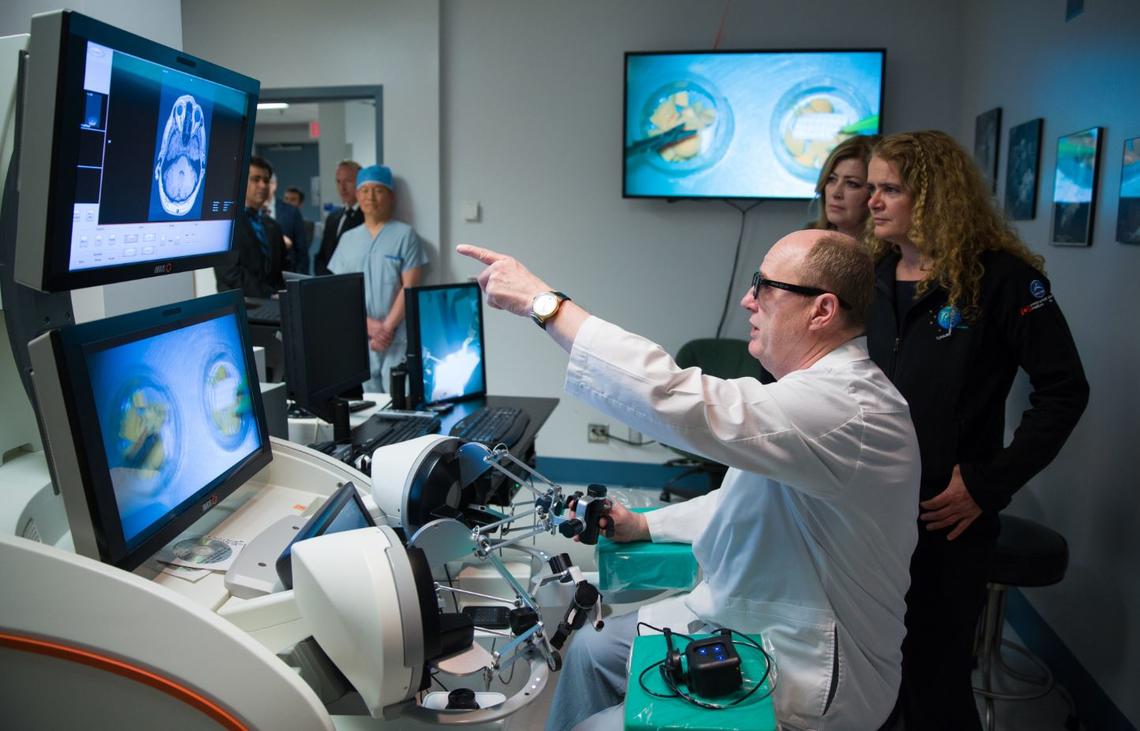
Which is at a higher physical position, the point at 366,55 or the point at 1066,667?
the point at 366,55

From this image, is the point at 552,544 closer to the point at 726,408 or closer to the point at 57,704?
the point at 726,408

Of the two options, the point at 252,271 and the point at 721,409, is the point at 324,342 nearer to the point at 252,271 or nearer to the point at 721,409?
the point at 721,409

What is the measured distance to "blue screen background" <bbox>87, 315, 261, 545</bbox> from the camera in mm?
1070

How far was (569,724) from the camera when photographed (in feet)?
5.43

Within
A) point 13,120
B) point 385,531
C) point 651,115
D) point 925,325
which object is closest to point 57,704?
point 385,531

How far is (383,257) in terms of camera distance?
13.9 feet

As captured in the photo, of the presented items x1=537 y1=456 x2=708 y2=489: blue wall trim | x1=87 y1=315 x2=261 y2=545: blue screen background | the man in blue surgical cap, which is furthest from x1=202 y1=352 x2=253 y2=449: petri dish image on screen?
x1=537 y1=456 x2=708 y2=489: blue wall trim

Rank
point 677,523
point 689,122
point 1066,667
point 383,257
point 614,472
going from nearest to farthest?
point 677,523, point 1066,667, point 689,122, point 383,257, point 614,472

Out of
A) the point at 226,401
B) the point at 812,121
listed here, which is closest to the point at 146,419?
the point at 226,401

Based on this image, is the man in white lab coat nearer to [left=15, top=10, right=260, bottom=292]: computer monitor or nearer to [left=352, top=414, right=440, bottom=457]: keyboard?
[left=15, top=10, right=260, bottom=292]: computer monitor

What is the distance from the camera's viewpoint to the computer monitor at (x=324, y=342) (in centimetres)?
225

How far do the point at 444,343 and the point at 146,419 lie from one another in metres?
1.73

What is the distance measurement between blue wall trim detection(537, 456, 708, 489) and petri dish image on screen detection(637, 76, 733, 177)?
1546mm

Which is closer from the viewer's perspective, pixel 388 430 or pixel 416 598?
pixel 416 598
